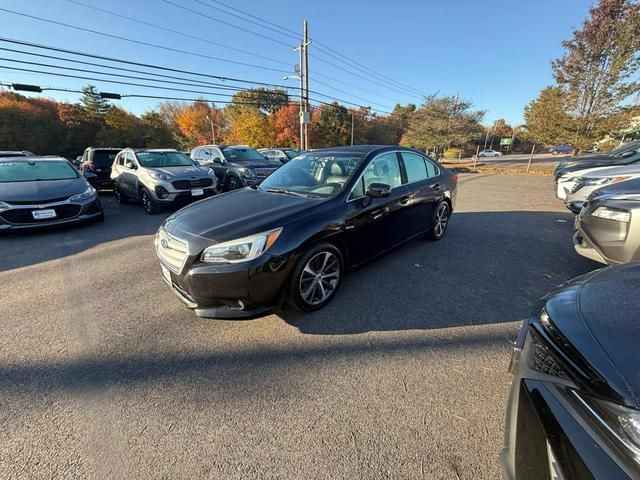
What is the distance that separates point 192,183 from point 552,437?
7.74 meters

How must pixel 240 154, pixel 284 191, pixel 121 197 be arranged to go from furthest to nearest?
pixel 240 154 < pixel 121 197 < pixel 284 191

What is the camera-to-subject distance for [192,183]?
722 cm

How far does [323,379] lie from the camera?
6.81 feet

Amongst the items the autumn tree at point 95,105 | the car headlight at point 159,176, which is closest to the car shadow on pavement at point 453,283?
the car headlight at point 159,176

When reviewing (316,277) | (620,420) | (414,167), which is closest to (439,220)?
(414,167)

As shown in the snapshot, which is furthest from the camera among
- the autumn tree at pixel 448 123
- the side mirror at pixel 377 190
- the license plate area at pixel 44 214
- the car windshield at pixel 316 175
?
the autumn tree at pixel 448 123

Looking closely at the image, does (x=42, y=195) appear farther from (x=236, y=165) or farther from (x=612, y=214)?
(x=612, y=214)

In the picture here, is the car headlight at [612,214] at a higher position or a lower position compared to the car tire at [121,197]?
higher

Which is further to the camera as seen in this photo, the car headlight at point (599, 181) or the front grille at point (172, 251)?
the car headlight at point (599, 181)

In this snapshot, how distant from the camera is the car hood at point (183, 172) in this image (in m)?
7.09

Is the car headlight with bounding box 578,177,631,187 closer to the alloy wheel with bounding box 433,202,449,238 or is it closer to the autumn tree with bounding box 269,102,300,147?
the alloy wheel with bounding box 433,202,449,238

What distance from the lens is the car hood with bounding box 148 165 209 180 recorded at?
709 centimetres

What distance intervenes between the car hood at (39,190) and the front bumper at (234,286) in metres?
4.93

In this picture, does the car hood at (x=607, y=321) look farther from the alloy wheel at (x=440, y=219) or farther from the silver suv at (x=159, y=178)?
the silver suv at (x=159, y=178)
